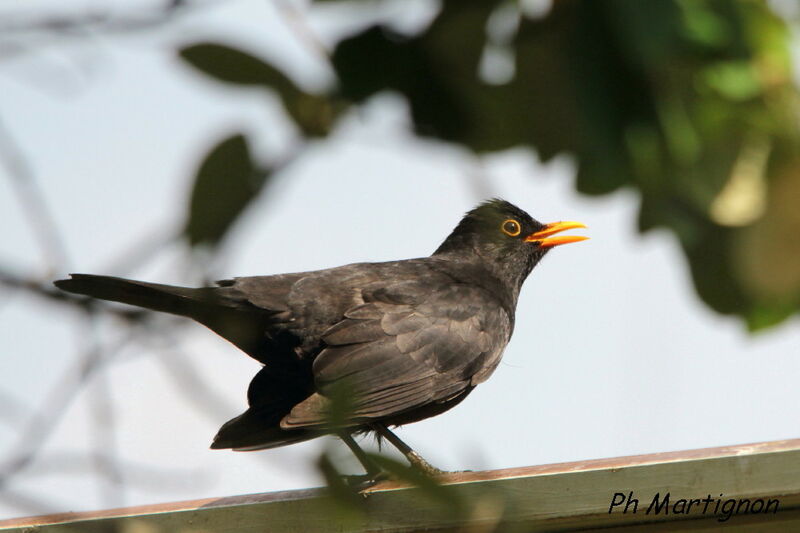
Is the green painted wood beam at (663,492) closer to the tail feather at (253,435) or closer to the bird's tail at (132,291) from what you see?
the bird's tail at (132,291)

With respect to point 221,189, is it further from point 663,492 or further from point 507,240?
point 507,240

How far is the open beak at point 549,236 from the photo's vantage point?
629cm

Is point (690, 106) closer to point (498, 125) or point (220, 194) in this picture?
point (498, 125)

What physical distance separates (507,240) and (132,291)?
2854mm

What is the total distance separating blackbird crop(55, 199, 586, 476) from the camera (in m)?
4.51

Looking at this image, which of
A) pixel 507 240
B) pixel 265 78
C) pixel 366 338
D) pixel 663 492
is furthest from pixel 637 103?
pixel 507 240

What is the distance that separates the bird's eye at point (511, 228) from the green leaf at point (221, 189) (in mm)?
5394

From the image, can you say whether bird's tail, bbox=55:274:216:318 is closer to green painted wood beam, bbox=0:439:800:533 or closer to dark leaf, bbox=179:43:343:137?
green painted wood beam, bbox=0:439:800:533

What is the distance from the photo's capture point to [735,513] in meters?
3.17

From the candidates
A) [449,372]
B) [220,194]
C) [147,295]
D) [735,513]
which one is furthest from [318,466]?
[449,372]

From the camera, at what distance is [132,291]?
4.24 meters

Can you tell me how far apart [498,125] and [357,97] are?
204 mm

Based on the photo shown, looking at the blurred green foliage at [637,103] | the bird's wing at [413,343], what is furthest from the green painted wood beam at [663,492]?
the blurred green foliage at [637,103]

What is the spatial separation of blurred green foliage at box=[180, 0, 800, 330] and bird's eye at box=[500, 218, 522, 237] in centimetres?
525
